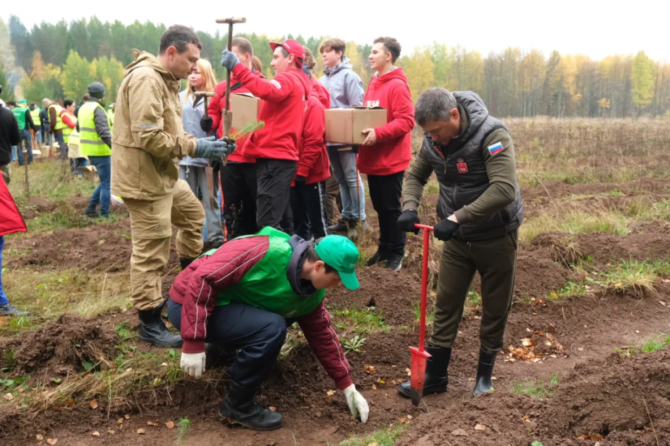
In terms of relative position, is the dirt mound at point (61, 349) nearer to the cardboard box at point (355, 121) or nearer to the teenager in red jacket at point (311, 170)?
the teenager in red jacket at point (311, 170)

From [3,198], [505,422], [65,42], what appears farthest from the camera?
[65,42]

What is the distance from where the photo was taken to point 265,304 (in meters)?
3.12

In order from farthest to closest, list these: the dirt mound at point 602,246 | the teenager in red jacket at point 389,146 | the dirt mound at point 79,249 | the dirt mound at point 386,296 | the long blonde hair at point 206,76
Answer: the dirt mound at point 79,249, the dirt mound at point 602,246, the long blonde hair at point 206,76, the teenager in red jacket at point 389,146, the dirt mound at point 386,296

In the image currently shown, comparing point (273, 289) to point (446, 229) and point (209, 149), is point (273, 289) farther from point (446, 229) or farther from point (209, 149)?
point (209, 149)

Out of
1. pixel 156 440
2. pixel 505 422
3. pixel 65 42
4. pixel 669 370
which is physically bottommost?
pixel 156 440

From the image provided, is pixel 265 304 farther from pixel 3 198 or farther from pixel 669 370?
pixel 3 198

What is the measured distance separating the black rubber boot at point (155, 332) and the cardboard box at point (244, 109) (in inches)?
72.1

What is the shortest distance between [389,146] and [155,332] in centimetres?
267

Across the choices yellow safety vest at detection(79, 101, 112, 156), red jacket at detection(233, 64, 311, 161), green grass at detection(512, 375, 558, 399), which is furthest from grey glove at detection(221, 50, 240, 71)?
yellow safety vest at detection(79, 101, 112, 156)

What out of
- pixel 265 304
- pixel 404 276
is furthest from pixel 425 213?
pixel 265 304

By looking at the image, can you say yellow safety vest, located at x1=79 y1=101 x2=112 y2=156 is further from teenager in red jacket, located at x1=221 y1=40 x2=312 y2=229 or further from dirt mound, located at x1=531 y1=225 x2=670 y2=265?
dirt mound, located at x1=531 y1=225 x2=670 y2=265

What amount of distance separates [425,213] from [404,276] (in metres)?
2.45

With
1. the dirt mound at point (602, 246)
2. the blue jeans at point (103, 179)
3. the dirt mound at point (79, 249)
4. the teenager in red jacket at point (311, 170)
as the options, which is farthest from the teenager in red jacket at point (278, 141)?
the blue jeans at point (103, 179)

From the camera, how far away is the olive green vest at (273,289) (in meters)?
2.94
